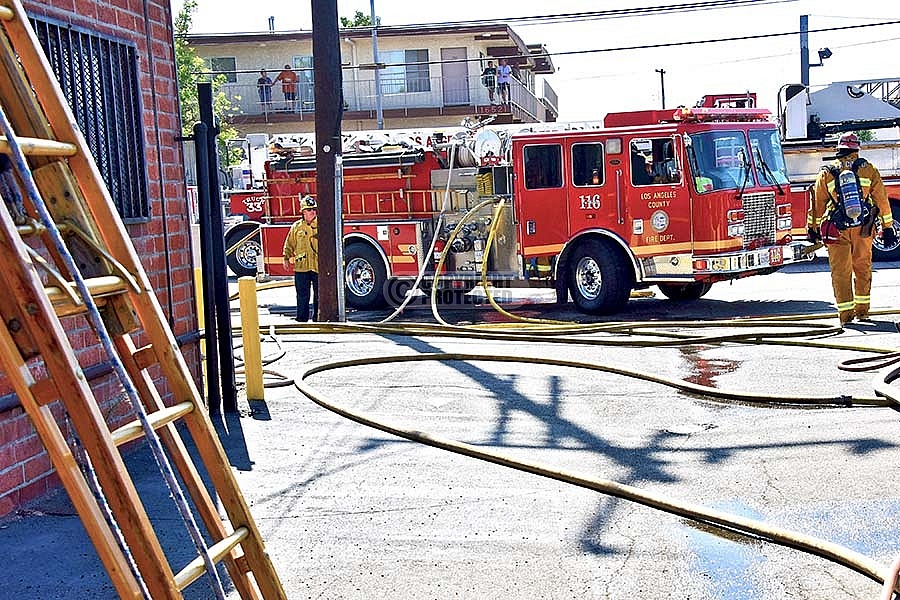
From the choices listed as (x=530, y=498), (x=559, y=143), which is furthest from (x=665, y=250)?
(x=530, y=498)

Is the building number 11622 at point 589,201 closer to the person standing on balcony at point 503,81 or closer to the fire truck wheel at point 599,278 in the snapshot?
the fire truck wheel at point 599,278

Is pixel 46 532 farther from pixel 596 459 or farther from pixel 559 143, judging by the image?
pixel 559 143

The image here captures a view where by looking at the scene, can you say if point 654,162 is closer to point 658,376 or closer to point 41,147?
point 658,376

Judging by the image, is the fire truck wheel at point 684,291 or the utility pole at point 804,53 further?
the utility pole at point 804,53

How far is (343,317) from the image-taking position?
13.4 m

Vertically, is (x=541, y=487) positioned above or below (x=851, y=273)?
below

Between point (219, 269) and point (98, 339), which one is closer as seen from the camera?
point (98, 339)

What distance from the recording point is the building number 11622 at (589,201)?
45.2 ft

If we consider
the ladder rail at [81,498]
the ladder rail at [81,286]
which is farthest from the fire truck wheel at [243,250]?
the ladder rail at [81,498]

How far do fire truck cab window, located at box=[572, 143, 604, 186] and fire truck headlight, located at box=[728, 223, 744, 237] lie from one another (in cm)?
171

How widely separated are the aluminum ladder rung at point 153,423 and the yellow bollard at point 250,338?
14.4 feet

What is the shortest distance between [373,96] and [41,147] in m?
40.5

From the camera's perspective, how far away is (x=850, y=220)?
1140cm

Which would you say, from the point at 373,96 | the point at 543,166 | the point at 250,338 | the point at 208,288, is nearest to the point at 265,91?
the point at 373,96
